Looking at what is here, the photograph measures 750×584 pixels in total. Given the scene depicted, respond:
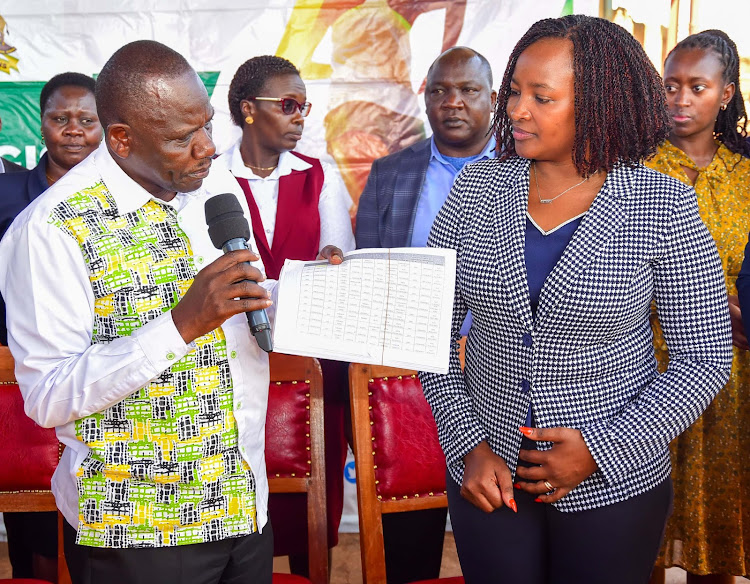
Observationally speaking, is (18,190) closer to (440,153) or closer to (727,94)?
(440,153)

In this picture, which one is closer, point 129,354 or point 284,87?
point 129,354

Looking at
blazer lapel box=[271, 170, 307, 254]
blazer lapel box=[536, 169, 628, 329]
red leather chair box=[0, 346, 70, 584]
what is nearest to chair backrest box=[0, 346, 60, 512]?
red leather chair box=[0, 346, 70, 584]

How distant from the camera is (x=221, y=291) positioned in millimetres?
1307

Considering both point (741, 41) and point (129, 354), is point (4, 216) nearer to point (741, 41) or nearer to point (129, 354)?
point (129, 354)

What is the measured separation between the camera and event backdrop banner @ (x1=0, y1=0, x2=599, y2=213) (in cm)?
354

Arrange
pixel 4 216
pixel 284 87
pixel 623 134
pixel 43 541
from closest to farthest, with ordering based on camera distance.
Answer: pixel 623 134
pixel 43 541
pixel 4 216
pixel 284 87

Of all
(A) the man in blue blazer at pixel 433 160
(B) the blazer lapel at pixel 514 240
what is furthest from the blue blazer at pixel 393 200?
(B) the blazer lapel at pixel 514 240

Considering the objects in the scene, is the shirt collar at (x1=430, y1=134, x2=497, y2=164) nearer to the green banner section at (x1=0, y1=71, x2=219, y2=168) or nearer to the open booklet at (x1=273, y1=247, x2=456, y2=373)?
the green banner section at (x1=0, y1=71, x2=219, y2=168)

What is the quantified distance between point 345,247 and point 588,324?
5.35ft

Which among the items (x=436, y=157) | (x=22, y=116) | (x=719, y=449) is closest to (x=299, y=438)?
(x=719, y=449)

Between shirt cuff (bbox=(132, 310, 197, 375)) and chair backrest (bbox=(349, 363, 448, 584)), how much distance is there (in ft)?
2.39

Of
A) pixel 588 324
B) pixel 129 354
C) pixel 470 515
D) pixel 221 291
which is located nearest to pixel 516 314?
pixel 588 324

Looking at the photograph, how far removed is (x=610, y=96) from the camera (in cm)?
151

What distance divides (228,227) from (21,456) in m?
1.06
